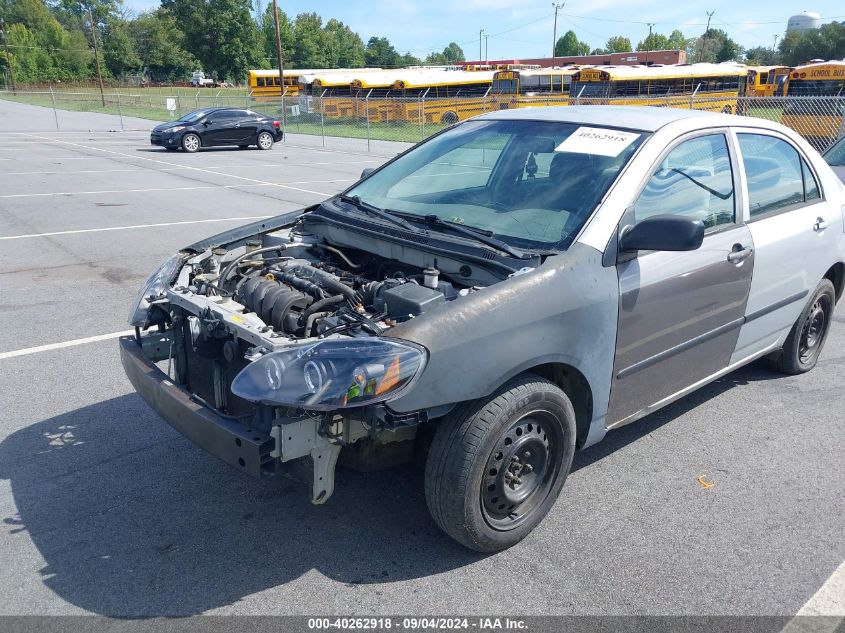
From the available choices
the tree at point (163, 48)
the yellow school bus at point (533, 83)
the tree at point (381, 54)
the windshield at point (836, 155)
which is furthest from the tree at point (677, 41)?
the windshield at point (836, 155)

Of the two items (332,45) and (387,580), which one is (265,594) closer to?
(387,580)

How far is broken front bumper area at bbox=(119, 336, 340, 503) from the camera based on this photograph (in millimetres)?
2611

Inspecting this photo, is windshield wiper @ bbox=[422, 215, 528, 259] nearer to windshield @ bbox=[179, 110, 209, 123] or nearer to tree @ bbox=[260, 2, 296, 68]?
windshield @ bbox=[179, 110, 209, 123]

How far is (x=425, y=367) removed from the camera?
8.52ft

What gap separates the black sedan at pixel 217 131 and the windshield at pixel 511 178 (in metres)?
20.5

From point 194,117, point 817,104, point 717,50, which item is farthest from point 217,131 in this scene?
point 717,50

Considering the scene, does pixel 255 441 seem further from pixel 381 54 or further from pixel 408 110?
pixel 381 54

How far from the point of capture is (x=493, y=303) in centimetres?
279

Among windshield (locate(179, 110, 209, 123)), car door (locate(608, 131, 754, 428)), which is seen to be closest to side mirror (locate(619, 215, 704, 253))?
car door (locate(608, 131, 754, 428))

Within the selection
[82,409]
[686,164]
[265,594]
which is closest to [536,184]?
[686,164]

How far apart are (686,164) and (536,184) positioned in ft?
2.61

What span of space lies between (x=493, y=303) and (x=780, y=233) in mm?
2312

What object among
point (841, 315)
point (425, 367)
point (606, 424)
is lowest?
point (841, 315)

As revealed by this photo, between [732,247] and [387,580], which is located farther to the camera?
[732,247]
